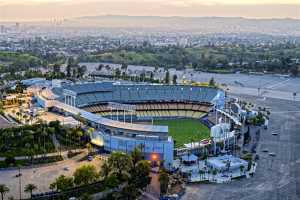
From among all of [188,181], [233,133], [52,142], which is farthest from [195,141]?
[52,142]

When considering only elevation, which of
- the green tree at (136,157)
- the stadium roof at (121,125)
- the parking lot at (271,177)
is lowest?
the parking lot at (271,177)

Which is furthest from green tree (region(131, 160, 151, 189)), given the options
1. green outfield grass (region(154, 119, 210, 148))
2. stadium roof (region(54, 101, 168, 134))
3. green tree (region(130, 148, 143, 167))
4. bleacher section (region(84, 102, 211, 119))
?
bleacher section (region(84, 102, 211, 119))

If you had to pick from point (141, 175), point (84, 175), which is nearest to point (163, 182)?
point (141, 175)

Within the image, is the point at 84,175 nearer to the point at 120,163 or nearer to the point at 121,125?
the point at 120,163

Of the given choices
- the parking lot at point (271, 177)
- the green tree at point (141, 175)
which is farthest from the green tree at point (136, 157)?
the parking lot at point (271, 177)

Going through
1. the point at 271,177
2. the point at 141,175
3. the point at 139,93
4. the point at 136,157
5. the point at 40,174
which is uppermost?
the point at 139,93

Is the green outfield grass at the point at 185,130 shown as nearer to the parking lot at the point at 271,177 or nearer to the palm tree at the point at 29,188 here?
the parking lot at the point at 271,177

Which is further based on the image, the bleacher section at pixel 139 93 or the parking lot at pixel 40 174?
the bleacher section at pixel 139 93

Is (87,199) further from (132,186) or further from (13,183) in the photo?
(13,183)
